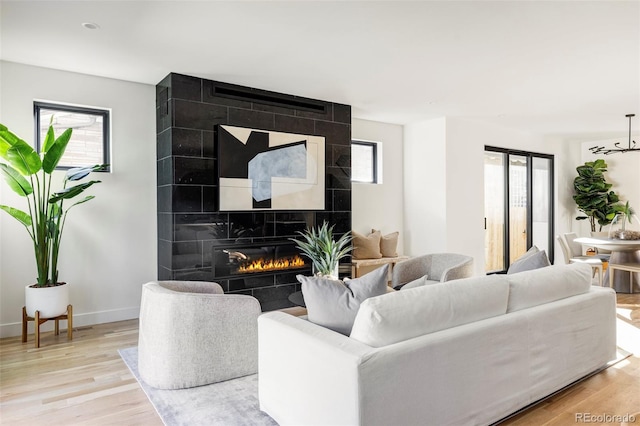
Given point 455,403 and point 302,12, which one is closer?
point 455,403

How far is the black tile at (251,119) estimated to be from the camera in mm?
4535

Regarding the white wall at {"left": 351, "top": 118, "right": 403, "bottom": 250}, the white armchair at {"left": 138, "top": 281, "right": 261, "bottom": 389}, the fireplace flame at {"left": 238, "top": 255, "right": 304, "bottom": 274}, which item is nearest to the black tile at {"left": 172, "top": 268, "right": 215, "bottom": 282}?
the fireplace flame at {"left": 238, "top": 255, "right": 304, "bottom": 274}

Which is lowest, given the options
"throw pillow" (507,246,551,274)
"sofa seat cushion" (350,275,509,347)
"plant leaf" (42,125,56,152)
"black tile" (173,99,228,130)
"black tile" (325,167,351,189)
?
"sofa seat cushion" (350,275,509,347)

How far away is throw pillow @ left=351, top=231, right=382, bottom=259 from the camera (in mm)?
5840

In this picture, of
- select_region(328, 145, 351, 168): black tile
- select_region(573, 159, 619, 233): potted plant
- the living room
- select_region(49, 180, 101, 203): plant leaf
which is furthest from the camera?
select_region(573, 159, 619, 233): potted plant

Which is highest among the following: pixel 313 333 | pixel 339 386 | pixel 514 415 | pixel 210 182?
pixel 210 182

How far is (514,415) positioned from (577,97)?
426 cm

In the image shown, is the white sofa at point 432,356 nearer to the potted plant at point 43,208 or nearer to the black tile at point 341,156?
the potted plant at point 43,208

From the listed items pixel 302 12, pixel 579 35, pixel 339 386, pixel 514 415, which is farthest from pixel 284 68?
pixel 514 415

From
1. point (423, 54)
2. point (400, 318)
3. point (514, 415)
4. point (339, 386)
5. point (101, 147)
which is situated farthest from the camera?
point (101, 147)

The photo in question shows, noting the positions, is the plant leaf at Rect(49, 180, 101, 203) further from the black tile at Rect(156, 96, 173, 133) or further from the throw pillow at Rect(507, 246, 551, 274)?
the throw pillow at Rect(507, 246, 551, 274)

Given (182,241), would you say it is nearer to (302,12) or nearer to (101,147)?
(101,147)

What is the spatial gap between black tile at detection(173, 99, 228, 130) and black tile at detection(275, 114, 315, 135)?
2.19ft

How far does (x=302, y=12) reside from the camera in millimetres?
2828
